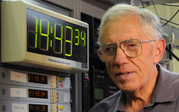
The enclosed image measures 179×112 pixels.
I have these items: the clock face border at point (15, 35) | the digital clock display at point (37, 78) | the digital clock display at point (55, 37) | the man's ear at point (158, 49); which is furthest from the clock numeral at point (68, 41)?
the man's ear at point (158, 49)

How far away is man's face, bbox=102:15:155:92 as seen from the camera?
1.40 meters

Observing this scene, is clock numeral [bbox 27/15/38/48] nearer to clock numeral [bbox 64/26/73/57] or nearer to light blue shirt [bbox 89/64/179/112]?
clock numeral [bbox 64/26/73/57]

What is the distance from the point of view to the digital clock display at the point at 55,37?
1.45 meters

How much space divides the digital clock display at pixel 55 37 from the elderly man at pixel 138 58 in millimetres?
211

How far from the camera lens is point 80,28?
1784mm

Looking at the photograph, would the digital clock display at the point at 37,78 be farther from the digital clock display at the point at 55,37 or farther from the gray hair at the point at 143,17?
the gray hair at the point at 143,17

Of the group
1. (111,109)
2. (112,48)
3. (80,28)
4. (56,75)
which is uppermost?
(80,28)

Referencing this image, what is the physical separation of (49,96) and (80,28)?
0.40 metres

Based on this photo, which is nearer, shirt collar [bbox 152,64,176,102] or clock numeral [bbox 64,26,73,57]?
shirt collar [bbox 152,64,176,102]

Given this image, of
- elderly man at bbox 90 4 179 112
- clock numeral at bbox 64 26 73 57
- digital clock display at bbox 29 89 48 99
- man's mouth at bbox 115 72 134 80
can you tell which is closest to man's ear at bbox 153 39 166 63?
elderly man at bbox 90 4 179 112

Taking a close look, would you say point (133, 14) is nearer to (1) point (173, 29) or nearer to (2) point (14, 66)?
(2) point (14, 66)

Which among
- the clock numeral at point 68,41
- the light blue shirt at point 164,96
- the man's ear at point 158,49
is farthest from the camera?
the clock numeral at point 68,41

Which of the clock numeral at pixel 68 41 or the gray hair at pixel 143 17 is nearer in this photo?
the gray hair at pixel 143 17

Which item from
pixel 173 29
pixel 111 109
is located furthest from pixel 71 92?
pixel 173 29
